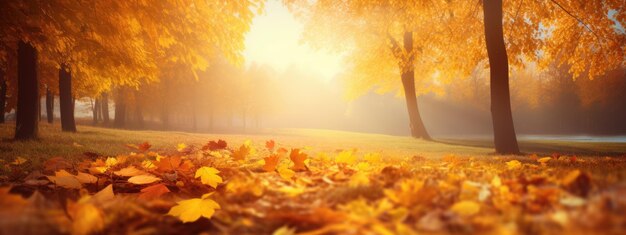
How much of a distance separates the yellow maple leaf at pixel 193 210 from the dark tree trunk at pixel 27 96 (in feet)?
28.8

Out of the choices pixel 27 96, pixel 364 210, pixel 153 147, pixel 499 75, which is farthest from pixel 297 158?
pixel 27 96

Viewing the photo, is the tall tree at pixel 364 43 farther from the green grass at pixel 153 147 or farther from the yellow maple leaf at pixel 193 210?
the yellow maple leaf at pixel 193 210

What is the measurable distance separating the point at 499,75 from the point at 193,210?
7.83m

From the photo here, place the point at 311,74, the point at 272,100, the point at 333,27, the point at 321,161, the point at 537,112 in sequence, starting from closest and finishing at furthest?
the point at 321,161
the point at 333,27
the point at 272,100
the point at 537,112
the point at 311,74

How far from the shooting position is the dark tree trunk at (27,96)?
7641 mm

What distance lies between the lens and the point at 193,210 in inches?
56.7

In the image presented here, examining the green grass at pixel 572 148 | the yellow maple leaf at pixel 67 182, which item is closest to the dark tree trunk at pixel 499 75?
the green grass at pixel 572 148

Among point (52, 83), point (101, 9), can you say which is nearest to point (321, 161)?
point (101, 9)

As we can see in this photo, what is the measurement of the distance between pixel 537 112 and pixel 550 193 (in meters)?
56.7

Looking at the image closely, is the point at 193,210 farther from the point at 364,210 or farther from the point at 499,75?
the point at 499,75

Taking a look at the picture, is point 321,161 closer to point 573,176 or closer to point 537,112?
point 573,176

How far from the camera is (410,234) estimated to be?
0.84 meters

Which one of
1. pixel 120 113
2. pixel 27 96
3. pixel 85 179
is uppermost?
pixel 120 113

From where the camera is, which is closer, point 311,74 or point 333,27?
point 333,27
